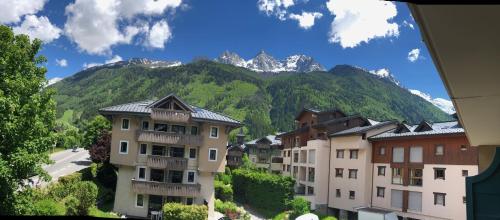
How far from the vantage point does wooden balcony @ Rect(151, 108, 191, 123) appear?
34.2m

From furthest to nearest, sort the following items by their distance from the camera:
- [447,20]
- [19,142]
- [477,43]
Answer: [19,142] → [477,43] → [447,20]

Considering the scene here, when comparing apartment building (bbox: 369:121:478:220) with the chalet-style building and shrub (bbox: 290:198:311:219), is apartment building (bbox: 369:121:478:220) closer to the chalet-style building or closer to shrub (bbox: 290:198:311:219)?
shrub (bbox: 290:198:311:219)

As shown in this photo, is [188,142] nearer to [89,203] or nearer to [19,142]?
[89,203]

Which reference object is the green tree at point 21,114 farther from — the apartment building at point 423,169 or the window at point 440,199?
the window at point 440,199

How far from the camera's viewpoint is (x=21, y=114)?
18.2 metres

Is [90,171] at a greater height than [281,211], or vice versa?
[90,171]

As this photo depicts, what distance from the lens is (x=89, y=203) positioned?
27.9 m

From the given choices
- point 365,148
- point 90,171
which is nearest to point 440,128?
point 365,148

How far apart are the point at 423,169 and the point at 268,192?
12506mm

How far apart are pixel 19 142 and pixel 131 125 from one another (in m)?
16.8

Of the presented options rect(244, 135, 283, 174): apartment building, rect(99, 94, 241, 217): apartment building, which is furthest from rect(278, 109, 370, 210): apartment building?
rect(244, 135, 283, 174): apartment building

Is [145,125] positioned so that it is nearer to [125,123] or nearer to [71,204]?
[125,123]

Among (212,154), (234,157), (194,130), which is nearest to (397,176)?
(212,154)

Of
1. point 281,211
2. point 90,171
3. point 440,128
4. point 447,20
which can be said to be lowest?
point 281,211
